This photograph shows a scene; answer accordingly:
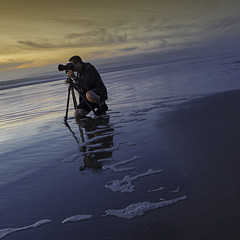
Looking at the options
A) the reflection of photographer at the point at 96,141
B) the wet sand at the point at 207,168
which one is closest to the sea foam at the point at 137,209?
the wet sand at the point at 207,168

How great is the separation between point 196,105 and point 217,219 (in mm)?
5250

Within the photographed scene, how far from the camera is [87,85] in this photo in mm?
7863

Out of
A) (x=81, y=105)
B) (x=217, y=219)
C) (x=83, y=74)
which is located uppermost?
(x=83, y=74)

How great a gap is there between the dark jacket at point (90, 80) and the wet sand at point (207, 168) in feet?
8.54

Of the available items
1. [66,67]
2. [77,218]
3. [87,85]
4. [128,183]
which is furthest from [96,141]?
[87,85]

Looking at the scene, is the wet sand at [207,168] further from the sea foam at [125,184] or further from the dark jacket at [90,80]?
the dark jacket at [90,80]

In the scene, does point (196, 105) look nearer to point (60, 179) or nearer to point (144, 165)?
point (144, 165)

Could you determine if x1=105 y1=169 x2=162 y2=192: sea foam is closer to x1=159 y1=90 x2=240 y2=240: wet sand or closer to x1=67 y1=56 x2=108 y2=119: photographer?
x1=159 y1=90 x2=240 y2=240: wet sand

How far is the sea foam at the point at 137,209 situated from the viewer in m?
2.29

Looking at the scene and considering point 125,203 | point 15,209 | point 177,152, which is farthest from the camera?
point 177,152

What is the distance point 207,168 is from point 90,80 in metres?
5.38

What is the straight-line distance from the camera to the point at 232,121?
4832mm

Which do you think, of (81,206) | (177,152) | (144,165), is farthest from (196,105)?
(81,206)

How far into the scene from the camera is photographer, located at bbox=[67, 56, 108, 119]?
25.1ft
